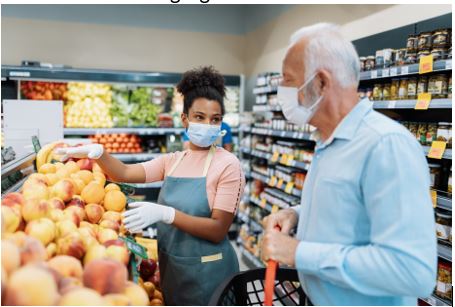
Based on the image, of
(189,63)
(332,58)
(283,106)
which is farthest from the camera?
(189,63)

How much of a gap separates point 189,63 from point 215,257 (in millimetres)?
5682

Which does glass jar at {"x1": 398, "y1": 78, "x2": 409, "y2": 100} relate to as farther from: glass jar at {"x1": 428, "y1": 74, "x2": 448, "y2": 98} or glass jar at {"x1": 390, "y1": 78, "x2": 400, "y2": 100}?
glass jar at {"x1": 428, "y1": 74, "x2": 448, "y2": 98}

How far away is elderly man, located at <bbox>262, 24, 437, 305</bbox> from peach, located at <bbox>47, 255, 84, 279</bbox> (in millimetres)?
567

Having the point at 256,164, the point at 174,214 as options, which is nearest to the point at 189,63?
the point at 256,164

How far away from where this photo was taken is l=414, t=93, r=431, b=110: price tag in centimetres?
265

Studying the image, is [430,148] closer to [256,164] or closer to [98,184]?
[98,184]

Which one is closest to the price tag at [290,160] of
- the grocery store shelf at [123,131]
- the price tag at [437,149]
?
the price tag at [437,149]

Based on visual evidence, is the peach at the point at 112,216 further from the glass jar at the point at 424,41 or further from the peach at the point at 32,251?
the glass jar at the point at 424,41

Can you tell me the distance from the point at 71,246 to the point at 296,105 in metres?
0.87

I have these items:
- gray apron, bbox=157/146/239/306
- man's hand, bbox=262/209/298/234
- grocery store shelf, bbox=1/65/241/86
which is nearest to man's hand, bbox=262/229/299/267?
man's hand, bbox=262/209/298/234

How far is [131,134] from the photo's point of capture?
5.97 m

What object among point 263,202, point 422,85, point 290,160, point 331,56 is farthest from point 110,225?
point 263,202

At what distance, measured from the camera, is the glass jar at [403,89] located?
9.65 feet

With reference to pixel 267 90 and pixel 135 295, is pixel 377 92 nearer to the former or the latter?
pixel 267 90
